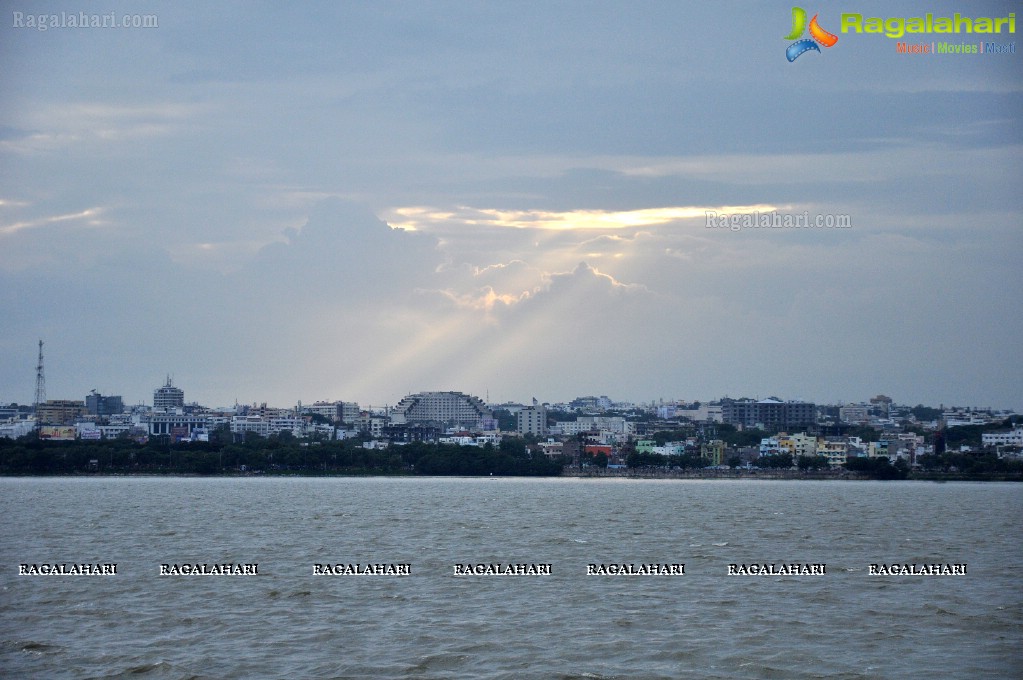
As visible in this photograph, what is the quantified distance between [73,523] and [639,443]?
A: 134417 mm

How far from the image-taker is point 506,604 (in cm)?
3116

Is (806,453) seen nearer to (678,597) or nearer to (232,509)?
(232,509)

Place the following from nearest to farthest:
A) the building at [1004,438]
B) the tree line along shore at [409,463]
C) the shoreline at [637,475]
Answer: the shoreline at [637,475], the tree line along shore at [409,463], the building at [1004,438]

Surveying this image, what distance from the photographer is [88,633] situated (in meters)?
26.8

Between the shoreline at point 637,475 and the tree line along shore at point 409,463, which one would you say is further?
the tree line along shore at point 409,463

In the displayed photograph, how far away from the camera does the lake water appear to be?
24.1m

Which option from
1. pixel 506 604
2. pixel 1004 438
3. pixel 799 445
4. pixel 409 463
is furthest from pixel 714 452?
pixel 506 604

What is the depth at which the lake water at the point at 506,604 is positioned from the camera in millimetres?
24125

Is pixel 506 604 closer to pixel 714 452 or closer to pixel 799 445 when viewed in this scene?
pixel 714 452

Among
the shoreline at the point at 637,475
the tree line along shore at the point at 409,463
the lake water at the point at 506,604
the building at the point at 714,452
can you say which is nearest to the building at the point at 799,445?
the building at the point at 714,452

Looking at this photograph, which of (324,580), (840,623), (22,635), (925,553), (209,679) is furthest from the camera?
(925,553)

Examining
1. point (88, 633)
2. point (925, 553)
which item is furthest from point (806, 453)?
point (88, 633)

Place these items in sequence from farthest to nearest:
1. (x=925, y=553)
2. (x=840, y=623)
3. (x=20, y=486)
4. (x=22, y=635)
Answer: (x=20, y=486) → (x=925, y=553) → (x=840, y=623) → (x=22, y=635)

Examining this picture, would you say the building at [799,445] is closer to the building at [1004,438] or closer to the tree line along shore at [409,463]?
the tree line along shore at [409,463]
